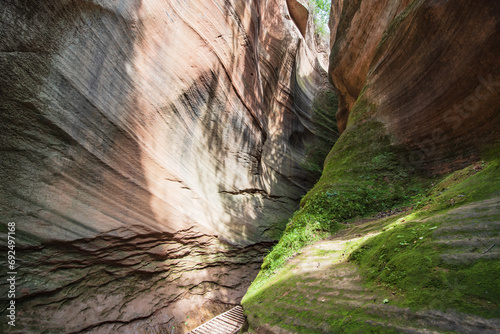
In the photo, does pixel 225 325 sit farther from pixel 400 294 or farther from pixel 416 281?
pixel 416 281

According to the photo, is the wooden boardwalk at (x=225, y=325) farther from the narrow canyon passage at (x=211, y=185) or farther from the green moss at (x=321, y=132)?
the green moss at (x=321, y=132)

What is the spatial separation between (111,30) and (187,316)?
673cm

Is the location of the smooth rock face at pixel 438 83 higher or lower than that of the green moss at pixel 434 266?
higher

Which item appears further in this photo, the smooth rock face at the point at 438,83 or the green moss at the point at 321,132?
the green moss at the point at 321,132

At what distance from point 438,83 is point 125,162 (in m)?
7.24

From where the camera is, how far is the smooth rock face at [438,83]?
4.87m

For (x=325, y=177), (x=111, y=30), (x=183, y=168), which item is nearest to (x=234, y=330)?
(x=183, y=168)

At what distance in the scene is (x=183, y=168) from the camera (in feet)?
23.0

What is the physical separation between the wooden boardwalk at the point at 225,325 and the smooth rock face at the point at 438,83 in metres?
5.57

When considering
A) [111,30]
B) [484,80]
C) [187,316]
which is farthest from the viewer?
[187,316]

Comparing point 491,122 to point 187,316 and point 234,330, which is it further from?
point 187,316

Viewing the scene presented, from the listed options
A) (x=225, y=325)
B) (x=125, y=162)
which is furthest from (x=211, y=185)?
(x=225, y=325)

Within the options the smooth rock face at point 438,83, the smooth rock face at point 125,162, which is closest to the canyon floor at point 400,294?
the smooth rock face at point 125,162

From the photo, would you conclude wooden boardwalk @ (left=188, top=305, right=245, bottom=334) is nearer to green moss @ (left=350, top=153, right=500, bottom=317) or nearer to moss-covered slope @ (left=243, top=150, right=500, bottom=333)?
moss-covered slope @ (left=243, top=150, right=500, bottom=333)
